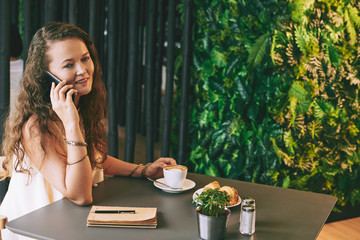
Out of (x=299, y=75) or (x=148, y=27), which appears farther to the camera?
(x=148, y=27)

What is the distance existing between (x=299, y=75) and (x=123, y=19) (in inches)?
111

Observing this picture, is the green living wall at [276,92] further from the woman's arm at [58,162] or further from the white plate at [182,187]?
the woman's arm at [58,162]

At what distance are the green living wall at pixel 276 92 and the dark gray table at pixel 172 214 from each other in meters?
1.39

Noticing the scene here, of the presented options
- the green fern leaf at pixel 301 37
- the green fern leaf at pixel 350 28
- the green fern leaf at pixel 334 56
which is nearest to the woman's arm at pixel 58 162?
the green fern leaf at pixel 301 37

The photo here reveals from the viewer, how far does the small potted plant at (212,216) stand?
3.79ft

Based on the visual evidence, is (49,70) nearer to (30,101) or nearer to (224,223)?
(30,101)

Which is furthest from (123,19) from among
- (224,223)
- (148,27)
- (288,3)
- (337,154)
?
(224,223)

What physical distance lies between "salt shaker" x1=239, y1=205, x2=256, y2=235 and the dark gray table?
19 mm

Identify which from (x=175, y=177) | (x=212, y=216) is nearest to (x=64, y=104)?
(x=175, y=177)

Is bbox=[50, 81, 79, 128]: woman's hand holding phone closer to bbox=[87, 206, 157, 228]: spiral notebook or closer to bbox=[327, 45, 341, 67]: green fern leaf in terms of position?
bbox=[87, 206, 157, 228]: spiral notebook

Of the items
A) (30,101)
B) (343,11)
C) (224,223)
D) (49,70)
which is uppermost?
(343,11)

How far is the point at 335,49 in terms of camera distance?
3.20m

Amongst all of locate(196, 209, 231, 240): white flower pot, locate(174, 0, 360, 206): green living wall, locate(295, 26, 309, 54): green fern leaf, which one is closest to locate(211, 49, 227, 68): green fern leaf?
locate(174, 0, 360, 206): green living wall

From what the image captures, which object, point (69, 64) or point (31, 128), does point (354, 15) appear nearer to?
point (69, 64)
